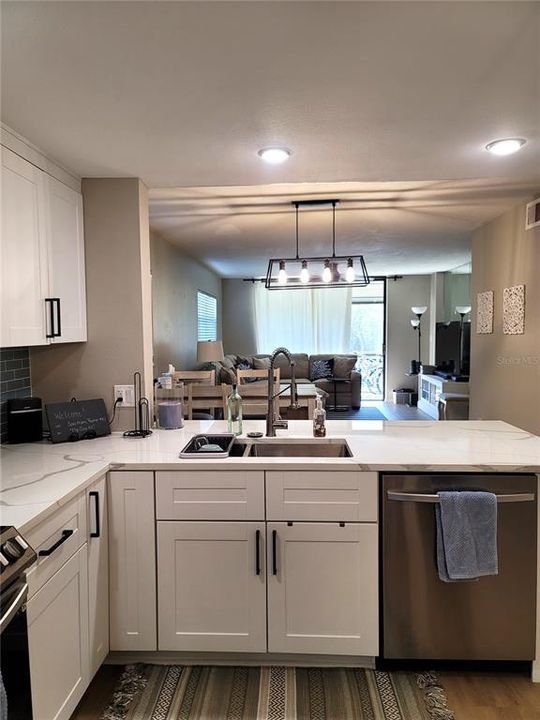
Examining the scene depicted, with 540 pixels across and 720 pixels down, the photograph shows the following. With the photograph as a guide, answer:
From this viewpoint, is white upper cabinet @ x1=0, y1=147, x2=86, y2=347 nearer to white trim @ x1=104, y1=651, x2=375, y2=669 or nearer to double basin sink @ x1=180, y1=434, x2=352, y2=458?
double basin sink @ x1=180, y1=434, x2=352, y2=458

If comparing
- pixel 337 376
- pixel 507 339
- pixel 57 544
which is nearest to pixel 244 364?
pixel 337 376

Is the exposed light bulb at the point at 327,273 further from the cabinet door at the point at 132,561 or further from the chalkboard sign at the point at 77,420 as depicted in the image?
the cabinet door at the point at 132,561

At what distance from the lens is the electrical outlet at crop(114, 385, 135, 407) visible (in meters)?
2.49

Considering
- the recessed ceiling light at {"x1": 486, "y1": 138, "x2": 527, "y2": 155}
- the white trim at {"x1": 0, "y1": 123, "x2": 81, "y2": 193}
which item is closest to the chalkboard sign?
the white trim at {"x1": 0, "y1": 123, "x2": 81, "y2": 193}

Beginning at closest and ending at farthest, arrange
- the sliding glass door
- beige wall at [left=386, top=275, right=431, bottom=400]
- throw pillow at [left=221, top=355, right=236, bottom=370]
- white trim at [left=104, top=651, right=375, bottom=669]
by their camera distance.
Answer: white trim at [left=104, top=651, right=375, bottom=669] → throw pillow at [left=221, top=355, right=236, bottom=370] → beige wall at [left=386, top=275, right=431, bottom=400] → the sliding glass door

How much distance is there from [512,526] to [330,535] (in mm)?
728

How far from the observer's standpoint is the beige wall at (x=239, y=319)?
372 inches

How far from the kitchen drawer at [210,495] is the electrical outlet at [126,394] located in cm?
68

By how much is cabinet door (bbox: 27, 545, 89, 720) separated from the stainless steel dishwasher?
116 cm

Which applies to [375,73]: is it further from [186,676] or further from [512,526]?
[186,676]

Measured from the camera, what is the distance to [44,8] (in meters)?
1.21

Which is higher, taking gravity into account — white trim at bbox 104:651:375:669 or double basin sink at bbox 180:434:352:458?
double basin sink at bbox 180:434:352:458

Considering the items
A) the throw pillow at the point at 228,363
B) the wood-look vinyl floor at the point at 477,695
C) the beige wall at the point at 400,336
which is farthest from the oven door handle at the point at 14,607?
the beige wall at the point at 400,336

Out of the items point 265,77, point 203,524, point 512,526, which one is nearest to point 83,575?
point 203,524
